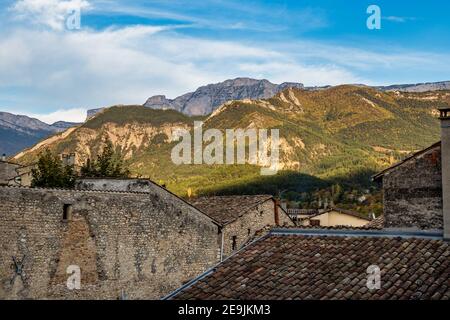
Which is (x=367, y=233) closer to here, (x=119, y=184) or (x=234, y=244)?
(x=119, y=184)

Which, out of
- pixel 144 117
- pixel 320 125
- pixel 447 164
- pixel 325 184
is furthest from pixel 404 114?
pixel 447 164

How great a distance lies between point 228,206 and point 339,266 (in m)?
16.5

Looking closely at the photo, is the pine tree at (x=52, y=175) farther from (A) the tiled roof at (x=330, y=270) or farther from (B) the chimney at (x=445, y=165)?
(B) the chimney at (x=445, y=165)

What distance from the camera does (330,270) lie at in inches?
423

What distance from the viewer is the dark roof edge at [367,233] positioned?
1131 cm

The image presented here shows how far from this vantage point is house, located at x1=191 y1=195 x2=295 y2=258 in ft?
83.0

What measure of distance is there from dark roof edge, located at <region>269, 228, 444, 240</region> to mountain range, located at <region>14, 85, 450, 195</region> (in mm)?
55925

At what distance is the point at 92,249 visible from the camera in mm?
19891

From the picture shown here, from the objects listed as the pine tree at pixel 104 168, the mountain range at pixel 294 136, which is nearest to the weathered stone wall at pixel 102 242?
the pine tree at pixel 104 168

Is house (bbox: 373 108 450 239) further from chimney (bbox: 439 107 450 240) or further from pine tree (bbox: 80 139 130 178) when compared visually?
pine tree (bbox: 80 139 130 178)

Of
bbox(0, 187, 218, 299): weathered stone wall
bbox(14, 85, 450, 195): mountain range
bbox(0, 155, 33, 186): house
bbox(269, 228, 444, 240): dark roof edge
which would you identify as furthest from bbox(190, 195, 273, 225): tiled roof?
bbox(14, 85, 450, 195): mountain range

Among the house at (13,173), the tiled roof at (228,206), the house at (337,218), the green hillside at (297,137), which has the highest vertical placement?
the green hillside at (297,137)

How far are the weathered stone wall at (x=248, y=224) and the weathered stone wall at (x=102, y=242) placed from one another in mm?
749
